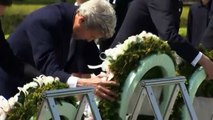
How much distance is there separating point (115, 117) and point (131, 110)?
0.12 metres

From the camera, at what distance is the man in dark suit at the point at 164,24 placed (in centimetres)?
518

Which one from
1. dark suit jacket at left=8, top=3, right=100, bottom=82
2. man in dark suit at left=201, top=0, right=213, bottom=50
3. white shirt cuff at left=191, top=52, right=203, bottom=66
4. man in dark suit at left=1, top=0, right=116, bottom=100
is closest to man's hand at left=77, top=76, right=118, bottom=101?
man in dark suit at left=1, top=0, right=116, bottom=100

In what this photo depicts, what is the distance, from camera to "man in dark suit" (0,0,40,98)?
495 centimetres

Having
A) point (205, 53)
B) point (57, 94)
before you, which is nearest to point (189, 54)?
point (205, 53)

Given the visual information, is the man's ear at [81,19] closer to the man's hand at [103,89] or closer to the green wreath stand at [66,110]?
the man's hand at [103,89]

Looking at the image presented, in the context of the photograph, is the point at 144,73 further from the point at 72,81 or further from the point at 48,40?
the point at 48,40

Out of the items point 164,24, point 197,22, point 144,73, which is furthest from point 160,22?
point 197,22

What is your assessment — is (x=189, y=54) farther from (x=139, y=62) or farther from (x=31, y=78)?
(x=31, y=78)

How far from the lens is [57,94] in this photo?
13.2ft

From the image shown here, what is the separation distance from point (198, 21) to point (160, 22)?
5.01ft

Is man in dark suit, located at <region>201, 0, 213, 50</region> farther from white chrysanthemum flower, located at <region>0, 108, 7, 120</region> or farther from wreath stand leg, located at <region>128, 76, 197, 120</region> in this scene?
white chrysanthemum flower, located at <region>0, 108, 7, 120</region>

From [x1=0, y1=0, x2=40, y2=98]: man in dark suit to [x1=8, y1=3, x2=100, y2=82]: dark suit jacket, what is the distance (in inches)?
2.7

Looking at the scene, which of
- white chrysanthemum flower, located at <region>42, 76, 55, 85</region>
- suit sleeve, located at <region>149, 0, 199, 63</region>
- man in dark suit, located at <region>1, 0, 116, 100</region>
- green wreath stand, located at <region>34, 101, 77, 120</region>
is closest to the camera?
green wreath stand, located at <region>34, 101, 77, 120</region>

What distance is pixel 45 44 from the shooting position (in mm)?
4828
